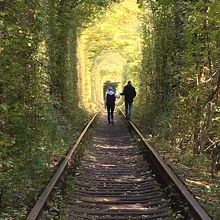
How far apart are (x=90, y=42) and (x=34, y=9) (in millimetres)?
40464

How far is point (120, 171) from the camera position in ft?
35.7

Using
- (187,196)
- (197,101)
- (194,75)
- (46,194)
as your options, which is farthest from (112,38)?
(187,196)

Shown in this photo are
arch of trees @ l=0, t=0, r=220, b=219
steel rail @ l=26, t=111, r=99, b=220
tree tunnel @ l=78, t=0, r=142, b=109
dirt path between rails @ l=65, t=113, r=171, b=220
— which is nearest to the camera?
steel rail @ l=26, t=111, r=99, b=220

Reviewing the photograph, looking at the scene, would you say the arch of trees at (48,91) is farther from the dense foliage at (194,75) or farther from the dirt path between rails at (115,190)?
the dirt path between rails at (115,190)

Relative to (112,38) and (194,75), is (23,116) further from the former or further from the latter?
(112,38)

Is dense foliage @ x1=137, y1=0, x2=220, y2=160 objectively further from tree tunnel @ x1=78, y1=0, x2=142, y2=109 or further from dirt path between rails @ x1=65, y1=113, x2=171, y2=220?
tree tunnel @ x1=78, y1=0, x2=142, y2=109

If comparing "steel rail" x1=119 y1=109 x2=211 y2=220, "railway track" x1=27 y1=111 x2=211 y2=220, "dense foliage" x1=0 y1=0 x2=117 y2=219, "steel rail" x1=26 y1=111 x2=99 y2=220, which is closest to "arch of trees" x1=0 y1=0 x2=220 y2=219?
"dense foliage" x1=0 y1=0 x2=117 y2=219

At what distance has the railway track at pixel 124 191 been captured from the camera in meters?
6.80

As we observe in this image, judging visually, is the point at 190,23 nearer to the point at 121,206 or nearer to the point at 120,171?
the point at 120,171

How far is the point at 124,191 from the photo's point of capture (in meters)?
8.59

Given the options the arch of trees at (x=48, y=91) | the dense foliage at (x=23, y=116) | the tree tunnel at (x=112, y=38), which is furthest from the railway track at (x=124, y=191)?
the tree tunnel at (x=112, y=38)

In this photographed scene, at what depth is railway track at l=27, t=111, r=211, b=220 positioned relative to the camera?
22.3ft

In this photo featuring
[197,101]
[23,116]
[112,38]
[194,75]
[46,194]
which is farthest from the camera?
[112,38]

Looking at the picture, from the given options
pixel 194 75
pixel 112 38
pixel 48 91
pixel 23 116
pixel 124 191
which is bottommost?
pixel 124 191
